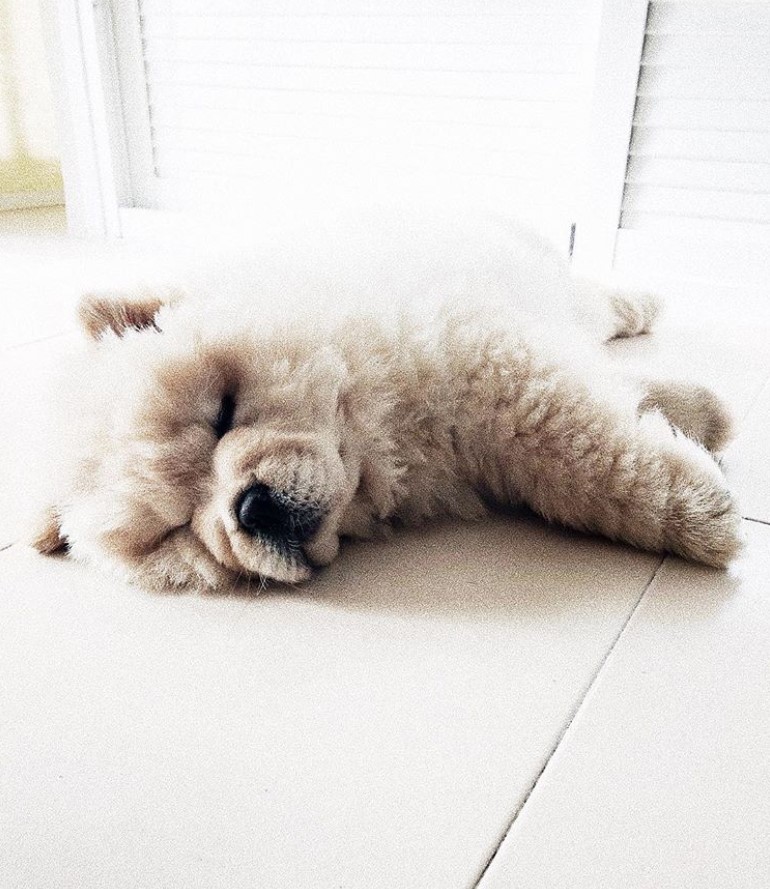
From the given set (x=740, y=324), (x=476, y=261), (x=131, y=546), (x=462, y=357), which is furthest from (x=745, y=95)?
(x=131, y=546)

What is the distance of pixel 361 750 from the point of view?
870 mm

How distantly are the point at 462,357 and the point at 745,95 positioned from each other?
1.58 meters

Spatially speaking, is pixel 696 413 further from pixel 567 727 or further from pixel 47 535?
pixel 47 535

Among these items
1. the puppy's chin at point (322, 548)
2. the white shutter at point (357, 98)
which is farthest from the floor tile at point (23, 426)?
the white shutter at point (357, 98)

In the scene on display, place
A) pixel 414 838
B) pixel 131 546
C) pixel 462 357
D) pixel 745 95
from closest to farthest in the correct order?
pixel 414 838, pixel 131 546, pixel 462 357, pixel 745 95

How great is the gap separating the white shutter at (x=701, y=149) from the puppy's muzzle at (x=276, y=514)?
6.13 feet

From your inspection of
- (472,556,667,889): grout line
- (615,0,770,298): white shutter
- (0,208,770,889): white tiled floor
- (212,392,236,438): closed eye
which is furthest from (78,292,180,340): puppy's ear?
(615,0,770,298): white shutter

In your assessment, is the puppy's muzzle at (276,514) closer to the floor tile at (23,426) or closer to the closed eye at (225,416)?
the closed eye at (225,416)

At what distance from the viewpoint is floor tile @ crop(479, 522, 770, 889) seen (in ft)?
2.39

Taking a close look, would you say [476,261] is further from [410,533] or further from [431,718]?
[431,718]

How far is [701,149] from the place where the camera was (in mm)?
2375

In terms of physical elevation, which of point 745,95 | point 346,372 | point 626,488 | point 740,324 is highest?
point 745,95

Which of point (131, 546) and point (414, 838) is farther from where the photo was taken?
point (131, 546)

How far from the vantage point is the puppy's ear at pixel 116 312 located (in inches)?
52.4
